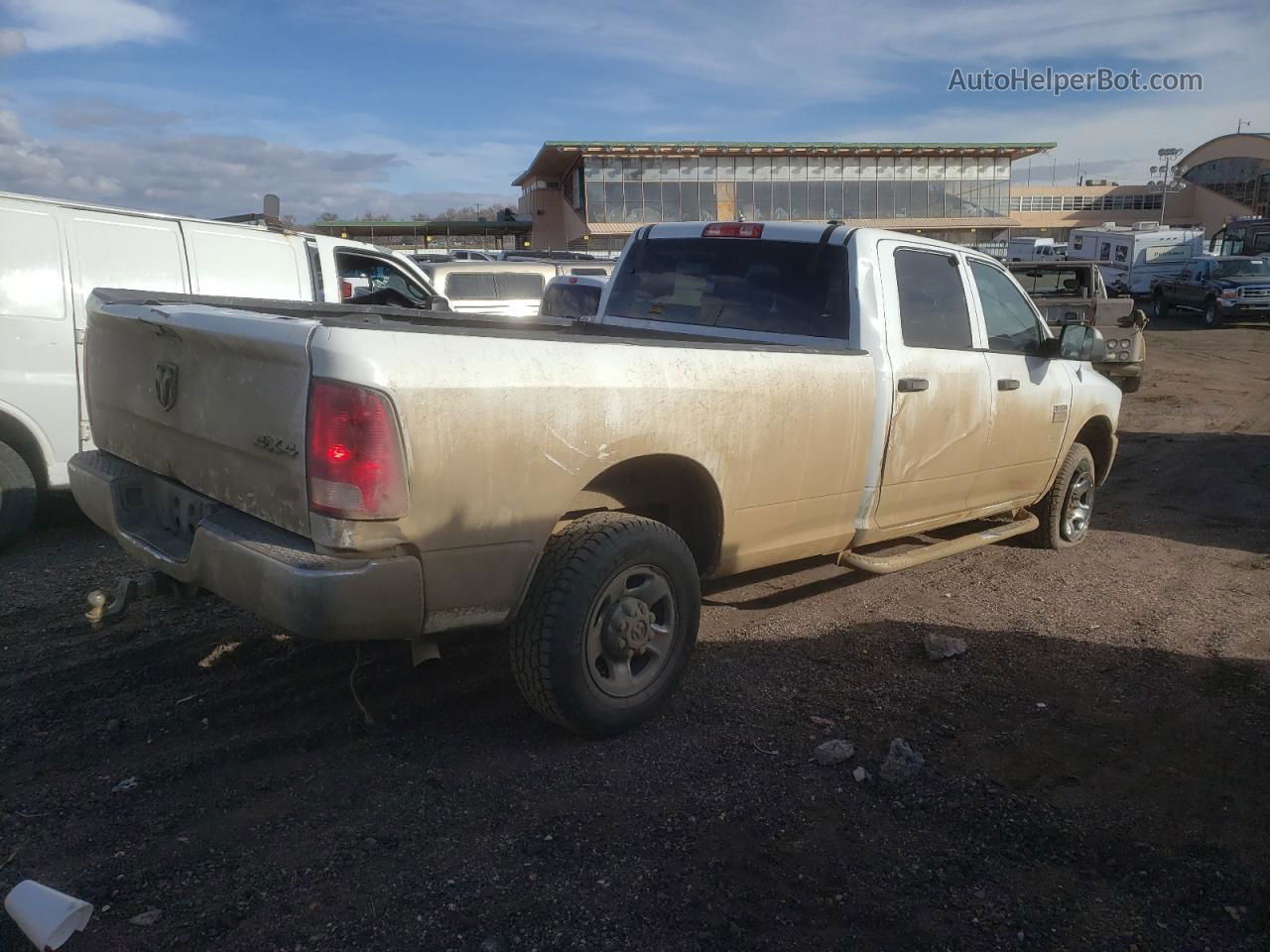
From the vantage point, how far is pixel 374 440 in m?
2.88

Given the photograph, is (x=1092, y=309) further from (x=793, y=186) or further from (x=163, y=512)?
(x=793, y=186)

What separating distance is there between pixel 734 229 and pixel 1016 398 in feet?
6.18

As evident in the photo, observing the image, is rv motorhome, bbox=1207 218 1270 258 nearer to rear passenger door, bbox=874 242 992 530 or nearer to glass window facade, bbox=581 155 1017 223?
glass window facade, bbox=581 155 1017 223

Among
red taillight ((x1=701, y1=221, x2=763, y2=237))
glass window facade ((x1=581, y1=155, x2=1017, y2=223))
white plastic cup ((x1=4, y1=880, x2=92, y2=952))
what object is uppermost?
glass window facade ((x1=581, y1=155, x2=1017, y2=223))

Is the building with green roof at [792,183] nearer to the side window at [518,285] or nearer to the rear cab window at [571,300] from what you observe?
the side window at [518,285]

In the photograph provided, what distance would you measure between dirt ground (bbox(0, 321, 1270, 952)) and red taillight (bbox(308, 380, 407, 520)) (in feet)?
3.44

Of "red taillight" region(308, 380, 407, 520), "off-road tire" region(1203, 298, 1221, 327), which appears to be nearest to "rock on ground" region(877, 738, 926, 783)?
"red taillight" region(308, 380, 407, 520)

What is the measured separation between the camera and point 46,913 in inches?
99.3

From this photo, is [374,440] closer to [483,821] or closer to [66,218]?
[483,821]

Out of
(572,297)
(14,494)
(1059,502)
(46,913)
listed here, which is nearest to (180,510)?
(46,913)

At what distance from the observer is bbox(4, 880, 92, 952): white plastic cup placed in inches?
97.2

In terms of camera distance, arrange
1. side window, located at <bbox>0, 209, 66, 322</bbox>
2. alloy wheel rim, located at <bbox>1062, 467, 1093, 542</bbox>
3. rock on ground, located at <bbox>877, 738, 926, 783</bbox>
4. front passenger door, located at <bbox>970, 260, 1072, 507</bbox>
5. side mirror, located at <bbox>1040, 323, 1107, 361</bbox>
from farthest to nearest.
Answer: alloy wheel rim, located at <bbox>1062, 467, 1093, 542</bbox> < side window, located at <bbox>0, 209, 66, 322</bbox> < side mirror, located at <bbox>1040, 323, 1107, 361</bbox> < front passenger door, located at <bbox>970, 260, 1072, 507</bbox> < rock on ground, located at <bbox>877, 738, 926, 783</bbox>

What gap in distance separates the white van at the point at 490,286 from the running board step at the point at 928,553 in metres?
9.89

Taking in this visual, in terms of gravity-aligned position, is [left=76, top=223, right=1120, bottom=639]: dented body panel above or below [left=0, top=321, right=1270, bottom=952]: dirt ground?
above
